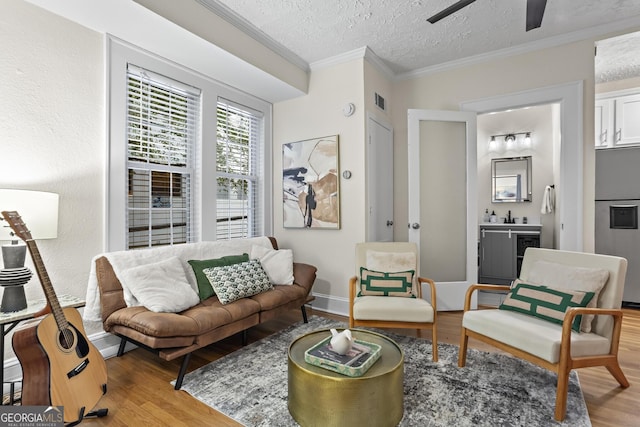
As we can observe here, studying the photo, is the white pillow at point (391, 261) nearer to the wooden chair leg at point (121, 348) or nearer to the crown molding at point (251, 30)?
the wooden chair leg at point (121, 348)

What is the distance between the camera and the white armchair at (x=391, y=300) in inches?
101

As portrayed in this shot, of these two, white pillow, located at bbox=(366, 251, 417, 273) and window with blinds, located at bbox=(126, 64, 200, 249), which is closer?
window with blinds, located at bbox=(126, 64, 200, 249)

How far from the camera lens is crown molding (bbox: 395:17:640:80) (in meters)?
3.15

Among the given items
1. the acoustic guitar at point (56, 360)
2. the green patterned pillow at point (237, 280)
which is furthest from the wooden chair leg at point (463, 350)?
the acoustic guitar at point (56, 360)

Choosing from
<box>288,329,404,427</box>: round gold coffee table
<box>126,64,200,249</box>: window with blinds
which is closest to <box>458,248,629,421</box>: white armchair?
<box>288,329,404,427</box>: round gold coffee table

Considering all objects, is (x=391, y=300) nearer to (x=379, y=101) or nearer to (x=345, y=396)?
(x=345, y=396)

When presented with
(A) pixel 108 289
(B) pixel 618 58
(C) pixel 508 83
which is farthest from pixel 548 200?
(A) pixel 108 289

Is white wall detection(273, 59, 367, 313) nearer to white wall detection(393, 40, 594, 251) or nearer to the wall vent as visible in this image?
the wall vent

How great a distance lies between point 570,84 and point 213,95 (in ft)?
12.1

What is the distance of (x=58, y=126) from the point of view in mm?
2402

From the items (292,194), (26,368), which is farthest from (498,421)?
(292,194)

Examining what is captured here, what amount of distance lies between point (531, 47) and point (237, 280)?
3852 millimetres

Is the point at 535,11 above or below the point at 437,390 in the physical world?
above

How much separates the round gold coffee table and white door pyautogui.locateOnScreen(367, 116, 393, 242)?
2.12 meters
